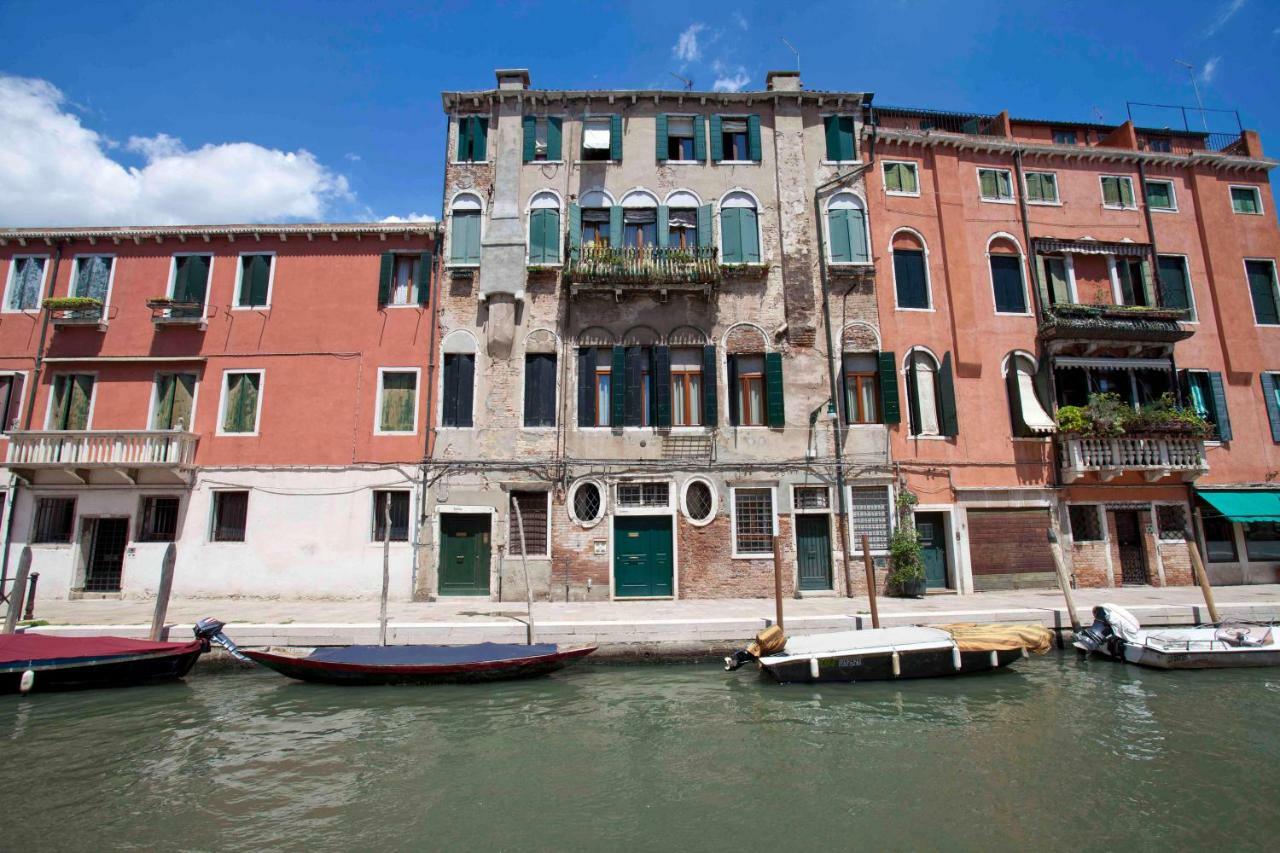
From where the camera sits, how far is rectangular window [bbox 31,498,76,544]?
17.1m

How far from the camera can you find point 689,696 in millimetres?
10086

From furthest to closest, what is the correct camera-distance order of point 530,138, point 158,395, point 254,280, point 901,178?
point 901,178 < point 530,138 < point 254,280 < point 158,395

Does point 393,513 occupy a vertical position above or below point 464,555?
above

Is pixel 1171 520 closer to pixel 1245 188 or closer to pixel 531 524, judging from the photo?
pixel 1245 188

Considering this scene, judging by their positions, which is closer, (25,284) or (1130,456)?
(1130,456)

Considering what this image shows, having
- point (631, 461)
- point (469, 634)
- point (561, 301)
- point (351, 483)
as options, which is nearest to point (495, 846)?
point (469, 634)

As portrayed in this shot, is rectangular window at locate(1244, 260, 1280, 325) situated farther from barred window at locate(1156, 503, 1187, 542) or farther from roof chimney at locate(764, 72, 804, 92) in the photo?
A: roof chimney at locate(764, 72, 804, 92)

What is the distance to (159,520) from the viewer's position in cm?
1716

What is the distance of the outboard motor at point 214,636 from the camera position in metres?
11.4

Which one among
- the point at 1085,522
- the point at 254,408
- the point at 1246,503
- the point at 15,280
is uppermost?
the point at 15,280

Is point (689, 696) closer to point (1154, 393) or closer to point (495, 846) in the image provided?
point (495, 846)

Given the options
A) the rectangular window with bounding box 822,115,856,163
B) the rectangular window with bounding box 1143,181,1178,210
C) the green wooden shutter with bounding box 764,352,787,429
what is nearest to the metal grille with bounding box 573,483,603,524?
the green wooden shutter with bounding box 764,352,787,429

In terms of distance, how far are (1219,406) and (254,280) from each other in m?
27.1

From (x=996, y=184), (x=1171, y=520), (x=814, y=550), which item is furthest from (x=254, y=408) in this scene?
(x=1171, y=520)
